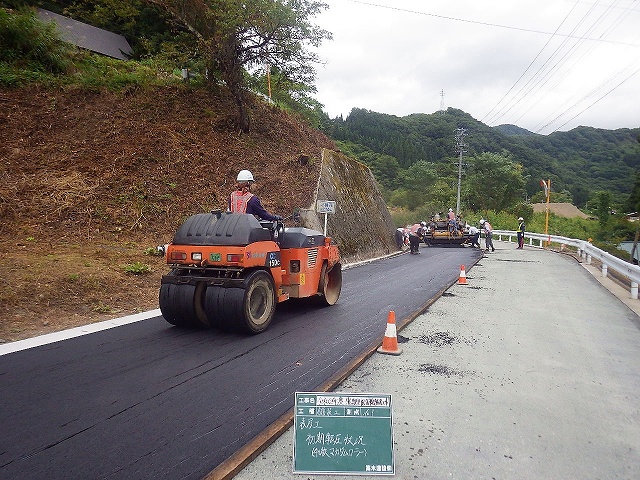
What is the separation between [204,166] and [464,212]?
44.6 metres

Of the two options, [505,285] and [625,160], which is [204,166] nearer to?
[505,285]

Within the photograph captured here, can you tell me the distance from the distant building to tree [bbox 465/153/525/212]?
Result: 1844 inches

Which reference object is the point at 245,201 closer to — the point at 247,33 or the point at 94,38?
the point at 247,33

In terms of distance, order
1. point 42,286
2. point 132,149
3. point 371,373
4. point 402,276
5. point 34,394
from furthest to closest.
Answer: point 132,149
point 402,276
point 42,286
point 371,373
point 34,394

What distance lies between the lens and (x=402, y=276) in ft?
40.1

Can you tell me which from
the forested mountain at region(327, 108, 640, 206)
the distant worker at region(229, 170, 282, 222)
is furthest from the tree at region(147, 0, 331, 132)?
the forested mountain at region(327, 108, 640, 206)

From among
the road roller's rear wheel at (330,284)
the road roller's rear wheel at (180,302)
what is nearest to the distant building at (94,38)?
the road roller's rear wheel at (330,284)

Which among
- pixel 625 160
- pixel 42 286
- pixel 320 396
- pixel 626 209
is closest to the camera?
pixel 320 396

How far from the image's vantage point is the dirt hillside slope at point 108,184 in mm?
7332

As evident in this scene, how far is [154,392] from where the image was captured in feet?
13.2

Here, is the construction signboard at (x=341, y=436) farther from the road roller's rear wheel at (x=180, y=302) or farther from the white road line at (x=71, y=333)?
the white road line at (x=71, y=333)

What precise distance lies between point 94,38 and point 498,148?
75.5 m

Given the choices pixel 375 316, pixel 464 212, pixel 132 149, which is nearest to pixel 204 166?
pixel 132 149

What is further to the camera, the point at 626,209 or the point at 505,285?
the point at 626,209
